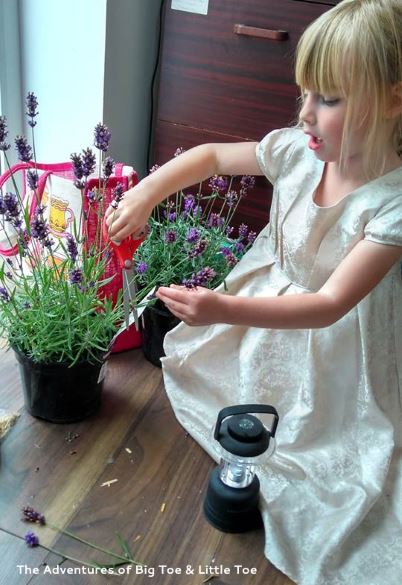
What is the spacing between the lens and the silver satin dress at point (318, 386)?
903mm

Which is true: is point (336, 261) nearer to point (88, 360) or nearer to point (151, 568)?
point (88, 360)

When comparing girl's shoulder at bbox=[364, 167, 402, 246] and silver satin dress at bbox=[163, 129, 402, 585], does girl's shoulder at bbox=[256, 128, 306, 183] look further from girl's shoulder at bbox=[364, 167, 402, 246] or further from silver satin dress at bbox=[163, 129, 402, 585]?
girl's shoulder at bbox=[364, 167, 402, 246]

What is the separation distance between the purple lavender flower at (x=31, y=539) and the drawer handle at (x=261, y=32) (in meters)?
1.03

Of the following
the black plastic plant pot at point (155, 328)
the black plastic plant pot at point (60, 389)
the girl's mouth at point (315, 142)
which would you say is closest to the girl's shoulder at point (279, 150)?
the girl's mouth at point (315, 142)

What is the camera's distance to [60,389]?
105 cm

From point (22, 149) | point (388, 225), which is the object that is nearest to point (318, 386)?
point (388, 225)

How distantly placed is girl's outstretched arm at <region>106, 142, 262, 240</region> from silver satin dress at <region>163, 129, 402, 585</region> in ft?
0.13

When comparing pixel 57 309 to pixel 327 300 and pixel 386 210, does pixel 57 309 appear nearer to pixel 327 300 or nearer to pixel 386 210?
pixel 327 300

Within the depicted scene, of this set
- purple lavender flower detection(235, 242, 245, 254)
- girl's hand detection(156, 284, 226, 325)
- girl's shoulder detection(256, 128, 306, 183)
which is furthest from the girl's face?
purple lavender flower detection(235, 242, 245, 254)

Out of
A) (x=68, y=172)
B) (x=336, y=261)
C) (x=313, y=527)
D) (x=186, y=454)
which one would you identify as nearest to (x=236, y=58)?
(x=68, y=172)

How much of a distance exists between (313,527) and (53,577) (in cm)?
40

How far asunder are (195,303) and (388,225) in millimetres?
311

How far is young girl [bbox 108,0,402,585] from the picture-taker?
85 centimetres

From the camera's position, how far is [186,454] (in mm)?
1077
